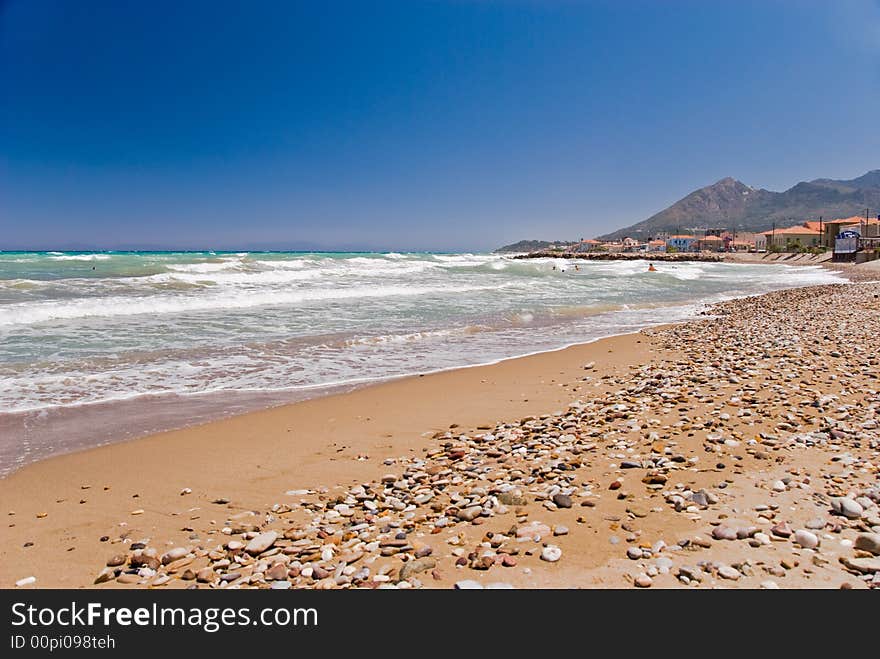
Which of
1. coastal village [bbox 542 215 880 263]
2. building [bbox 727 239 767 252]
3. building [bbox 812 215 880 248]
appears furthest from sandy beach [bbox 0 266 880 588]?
building [bbox 727 239 767 252]

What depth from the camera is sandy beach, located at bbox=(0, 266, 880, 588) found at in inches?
115

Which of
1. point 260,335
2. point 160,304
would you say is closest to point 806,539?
point 260,335

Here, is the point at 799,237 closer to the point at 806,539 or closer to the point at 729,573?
the point at 806,539

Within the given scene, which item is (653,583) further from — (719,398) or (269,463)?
(719,398)

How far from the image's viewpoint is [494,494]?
12.9 feet

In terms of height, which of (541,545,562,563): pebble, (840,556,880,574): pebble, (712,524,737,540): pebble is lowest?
(541,545,562,563): pebble

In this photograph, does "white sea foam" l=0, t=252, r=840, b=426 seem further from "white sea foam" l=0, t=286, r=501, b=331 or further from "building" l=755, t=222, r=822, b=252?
"building" l=755, t=222, r=822, b=252

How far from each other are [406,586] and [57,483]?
3834mm

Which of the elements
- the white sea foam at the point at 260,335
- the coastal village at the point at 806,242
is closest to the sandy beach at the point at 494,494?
the white sea foam at the point at 260,335

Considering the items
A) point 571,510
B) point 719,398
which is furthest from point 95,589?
point 719,398

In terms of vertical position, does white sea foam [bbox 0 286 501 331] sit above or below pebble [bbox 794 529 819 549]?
above

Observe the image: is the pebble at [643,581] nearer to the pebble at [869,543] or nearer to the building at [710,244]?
the pebble at [869,543]

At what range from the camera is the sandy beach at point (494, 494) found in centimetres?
293
